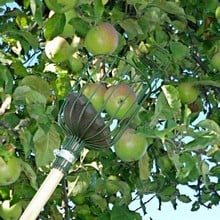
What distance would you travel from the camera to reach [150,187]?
2.59m

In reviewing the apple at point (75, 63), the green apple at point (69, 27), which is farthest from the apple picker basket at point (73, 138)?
the apple at point (75, 63)

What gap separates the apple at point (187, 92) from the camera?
7.20ft

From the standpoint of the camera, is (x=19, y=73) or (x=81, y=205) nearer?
(x=19, y=73)

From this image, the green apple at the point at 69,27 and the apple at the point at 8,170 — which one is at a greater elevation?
the green apple at the point at 69,27

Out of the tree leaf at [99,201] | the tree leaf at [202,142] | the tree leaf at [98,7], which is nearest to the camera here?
the tree leaf at [202,142]

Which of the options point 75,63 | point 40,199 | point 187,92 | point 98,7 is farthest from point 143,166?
point 40,199

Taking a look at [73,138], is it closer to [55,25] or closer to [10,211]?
[55,25]

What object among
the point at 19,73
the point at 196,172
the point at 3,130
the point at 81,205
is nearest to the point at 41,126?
the point at 3,130

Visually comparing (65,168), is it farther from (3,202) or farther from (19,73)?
(3,202)

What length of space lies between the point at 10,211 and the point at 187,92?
2.29ft

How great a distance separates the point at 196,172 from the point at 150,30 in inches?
19.7

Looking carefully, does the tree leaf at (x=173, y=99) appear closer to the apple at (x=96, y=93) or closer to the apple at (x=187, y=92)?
the apple at (x=96, y=93)

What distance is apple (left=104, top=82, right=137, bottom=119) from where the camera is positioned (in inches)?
65.7

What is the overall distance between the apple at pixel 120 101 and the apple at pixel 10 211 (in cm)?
65
